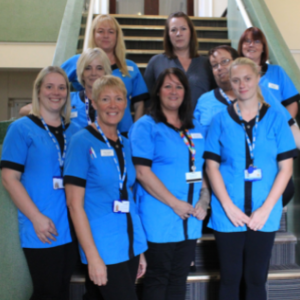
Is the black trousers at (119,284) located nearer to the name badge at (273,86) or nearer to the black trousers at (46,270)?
the black trousers at (46,270)

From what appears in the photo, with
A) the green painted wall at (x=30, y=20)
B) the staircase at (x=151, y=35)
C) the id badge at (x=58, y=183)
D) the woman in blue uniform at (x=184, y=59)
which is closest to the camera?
the id badge at (x=58, y=183)

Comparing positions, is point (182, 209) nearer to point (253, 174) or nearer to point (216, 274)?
point (253, 174)

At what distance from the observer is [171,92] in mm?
2070

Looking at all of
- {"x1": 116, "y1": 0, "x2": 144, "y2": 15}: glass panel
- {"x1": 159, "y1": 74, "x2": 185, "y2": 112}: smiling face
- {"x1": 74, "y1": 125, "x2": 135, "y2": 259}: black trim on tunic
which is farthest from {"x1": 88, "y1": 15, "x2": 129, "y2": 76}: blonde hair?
{"x1": 116, "y1": 0, "x2": 144, "y2": 15}: glass panel

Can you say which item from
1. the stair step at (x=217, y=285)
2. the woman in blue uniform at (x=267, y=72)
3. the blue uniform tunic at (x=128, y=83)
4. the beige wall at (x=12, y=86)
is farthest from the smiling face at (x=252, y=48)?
the beige wall at (x=12, y=86)

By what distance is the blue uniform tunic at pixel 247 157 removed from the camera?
1.99 metres

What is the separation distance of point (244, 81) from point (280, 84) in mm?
855

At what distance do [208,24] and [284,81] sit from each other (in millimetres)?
2980

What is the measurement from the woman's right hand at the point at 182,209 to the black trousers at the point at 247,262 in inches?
9.1

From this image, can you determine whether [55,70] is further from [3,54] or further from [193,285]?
[3,54]

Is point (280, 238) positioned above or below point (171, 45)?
below

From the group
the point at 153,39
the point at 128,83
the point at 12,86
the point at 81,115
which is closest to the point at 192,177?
the point at 81,115

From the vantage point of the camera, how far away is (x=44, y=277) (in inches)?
69.8

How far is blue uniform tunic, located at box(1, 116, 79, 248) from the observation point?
178cm
